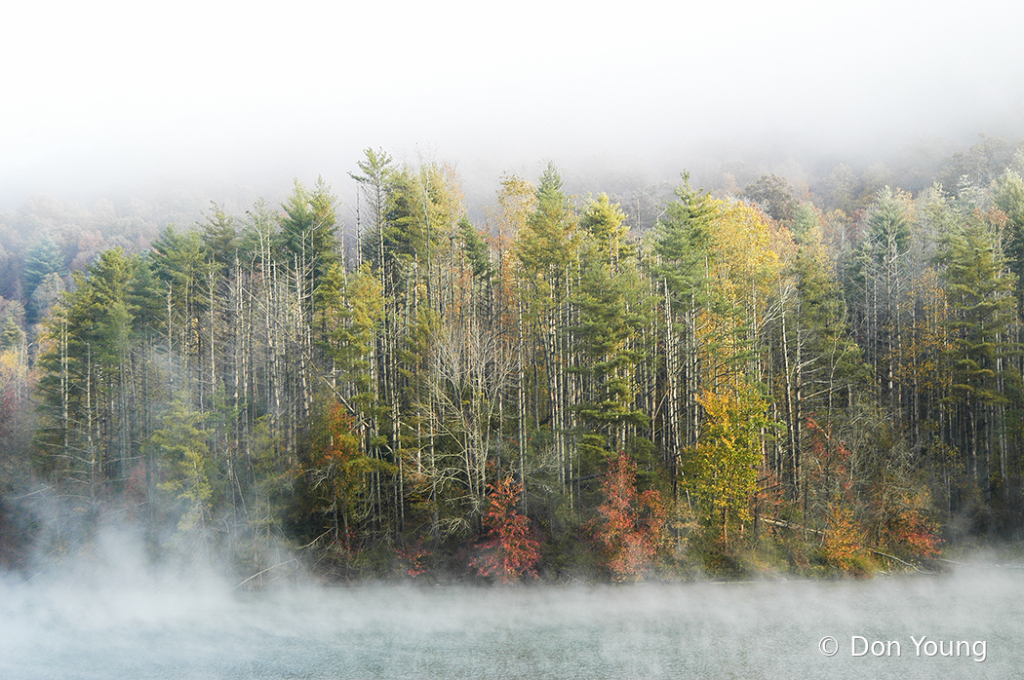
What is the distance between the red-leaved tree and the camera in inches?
1083

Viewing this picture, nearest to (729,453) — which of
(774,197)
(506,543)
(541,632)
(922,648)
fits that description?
(922,648)

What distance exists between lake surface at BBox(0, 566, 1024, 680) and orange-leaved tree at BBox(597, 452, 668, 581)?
3.30ft

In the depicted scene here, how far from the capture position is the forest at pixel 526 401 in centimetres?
2869

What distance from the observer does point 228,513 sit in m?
31.3

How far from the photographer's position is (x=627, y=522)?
2756 centimetres

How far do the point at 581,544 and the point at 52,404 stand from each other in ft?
101

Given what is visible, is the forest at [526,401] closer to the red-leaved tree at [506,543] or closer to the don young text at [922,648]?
the red-leaved tree at [506,543]

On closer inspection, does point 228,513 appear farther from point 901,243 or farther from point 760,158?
point 760,158

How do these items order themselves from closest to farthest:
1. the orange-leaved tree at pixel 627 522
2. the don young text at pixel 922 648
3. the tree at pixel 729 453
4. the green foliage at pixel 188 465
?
1. the don young text at pixel 922 648
2. the orange-leaved tree at pixel 627 522
3. the tree at pixel 729 453
4. the green foliage at pixel 188 465

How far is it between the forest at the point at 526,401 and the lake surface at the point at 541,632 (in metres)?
1.65

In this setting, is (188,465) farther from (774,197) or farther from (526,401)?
(774,197)

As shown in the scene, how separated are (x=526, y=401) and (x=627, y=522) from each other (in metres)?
8.12

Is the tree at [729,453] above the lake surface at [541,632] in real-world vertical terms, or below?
above

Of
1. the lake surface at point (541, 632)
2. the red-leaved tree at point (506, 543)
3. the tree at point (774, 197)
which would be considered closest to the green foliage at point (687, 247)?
the red-leaved tree at point (506, 543)
